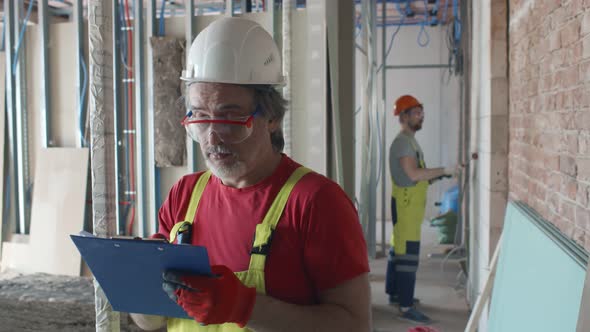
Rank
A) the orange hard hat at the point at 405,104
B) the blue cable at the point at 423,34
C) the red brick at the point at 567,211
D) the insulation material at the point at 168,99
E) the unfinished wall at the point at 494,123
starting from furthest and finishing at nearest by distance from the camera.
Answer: the blue cable at the point at 423,34 → the orange hard hat at the point at 405,104 → the insulation material at the point at 168,99 → the unfinished wall at the point at 494,123 → the red brick at the point at 567,211

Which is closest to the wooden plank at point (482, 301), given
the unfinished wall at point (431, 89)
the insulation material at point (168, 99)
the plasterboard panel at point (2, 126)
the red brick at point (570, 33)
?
the red brick at point (570, 33)

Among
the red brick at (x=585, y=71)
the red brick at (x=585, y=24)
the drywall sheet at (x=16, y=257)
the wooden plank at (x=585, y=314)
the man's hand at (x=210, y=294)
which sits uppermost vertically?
the red brick at (x=585, y=24)

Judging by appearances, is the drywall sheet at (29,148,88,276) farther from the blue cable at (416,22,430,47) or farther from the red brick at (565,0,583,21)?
the blue cable at (416,22,430,47)

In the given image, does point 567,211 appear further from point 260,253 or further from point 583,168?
point 260,253

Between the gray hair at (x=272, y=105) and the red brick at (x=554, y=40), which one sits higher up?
the red brick at (x=554, y=40)

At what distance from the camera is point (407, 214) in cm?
436

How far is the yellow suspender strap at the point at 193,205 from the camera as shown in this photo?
57.1 inches

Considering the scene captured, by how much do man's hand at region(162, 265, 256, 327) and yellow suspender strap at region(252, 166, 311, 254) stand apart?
132mm

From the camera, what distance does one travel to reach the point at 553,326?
62.3 inches

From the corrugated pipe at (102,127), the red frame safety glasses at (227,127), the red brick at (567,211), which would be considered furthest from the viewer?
the red brick at (567,211)

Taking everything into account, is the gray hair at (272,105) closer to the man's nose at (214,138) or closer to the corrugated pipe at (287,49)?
the man's nose at (214,138)

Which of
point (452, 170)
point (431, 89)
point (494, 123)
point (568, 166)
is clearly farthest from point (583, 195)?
point (431, 89)

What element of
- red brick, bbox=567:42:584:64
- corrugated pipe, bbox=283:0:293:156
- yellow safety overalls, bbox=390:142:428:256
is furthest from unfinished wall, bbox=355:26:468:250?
red brick, bbox=567:42:584:64

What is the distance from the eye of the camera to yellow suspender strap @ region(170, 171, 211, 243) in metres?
1.45
